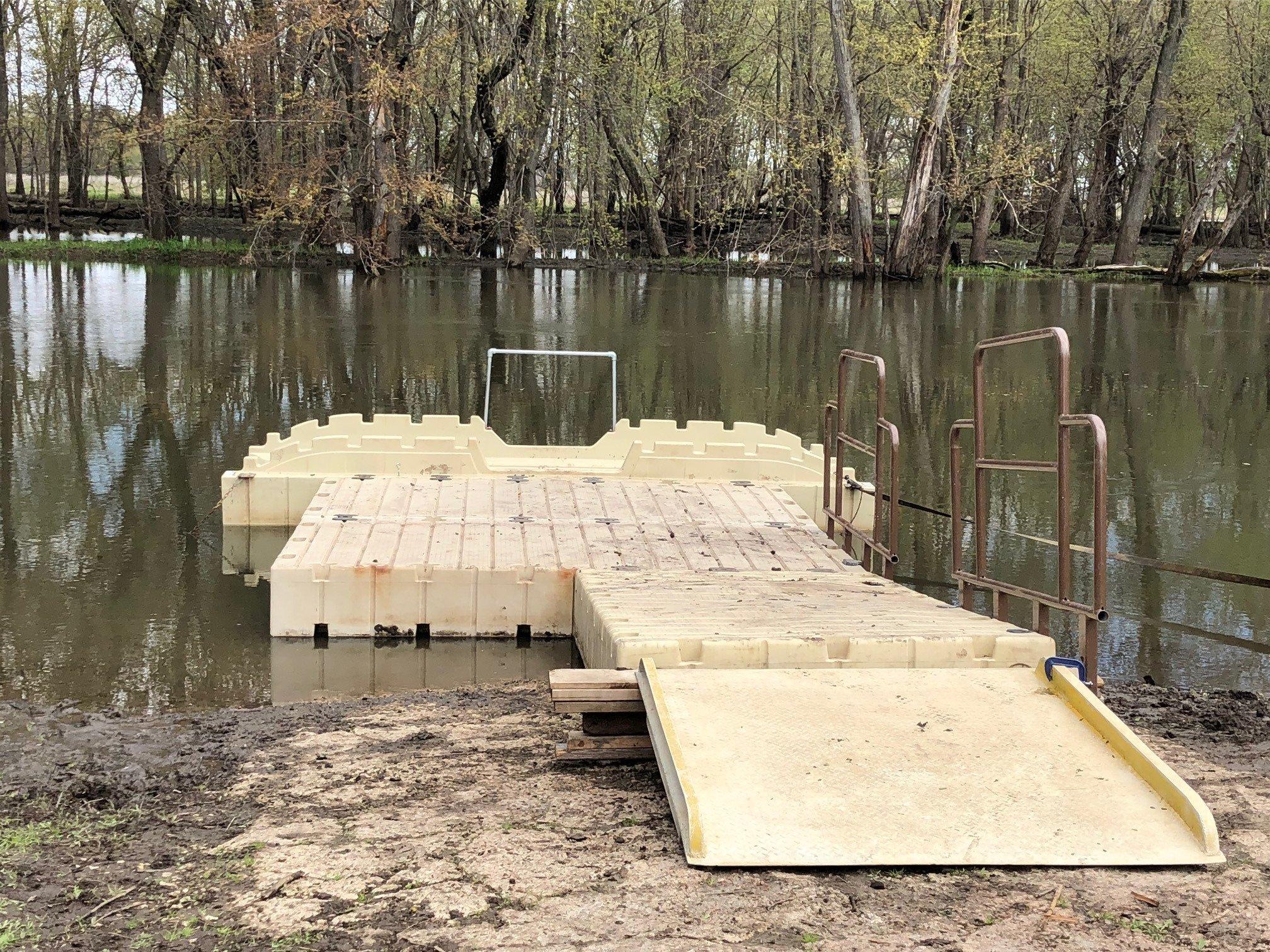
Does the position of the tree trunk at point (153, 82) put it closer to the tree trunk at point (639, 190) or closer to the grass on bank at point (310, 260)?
the grass on bank at point (310, 260)

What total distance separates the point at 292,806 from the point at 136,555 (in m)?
4.96

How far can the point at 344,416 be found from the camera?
10.0 m

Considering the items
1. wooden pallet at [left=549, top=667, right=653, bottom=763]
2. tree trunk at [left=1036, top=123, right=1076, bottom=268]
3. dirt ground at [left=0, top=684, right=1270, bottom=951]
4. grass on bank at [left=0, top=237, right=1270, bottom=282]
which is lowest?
dirt ground at [left=0, top=684, right=1270, bottom=951]

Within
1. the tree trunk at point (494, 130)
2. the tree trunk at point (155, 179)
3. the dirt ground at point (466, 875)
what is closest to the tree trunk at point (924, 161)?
the tree trunk at point (494, 130)

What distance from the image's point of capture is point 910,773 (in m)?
4.05

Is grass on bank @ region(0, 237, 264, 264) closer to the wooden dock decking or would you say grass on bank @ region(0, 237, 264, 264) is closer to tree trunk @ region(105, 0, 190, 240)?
tree trunk @ region(105, 0, 190, 240)

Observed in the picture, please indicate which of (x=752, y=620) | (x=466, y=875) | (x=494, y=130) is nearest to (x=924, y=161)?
(x=494, y=130)

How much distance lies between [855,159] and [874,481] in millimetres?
27861

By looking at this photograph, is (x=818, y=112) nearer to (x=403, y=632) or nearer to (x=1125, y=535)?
(x=1125, y=535)

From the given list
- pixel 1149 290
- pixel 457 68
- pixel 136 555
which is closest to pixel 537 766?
pixel 136 555

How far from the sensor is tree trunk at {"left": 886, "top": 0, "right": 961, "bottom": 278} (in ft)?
107

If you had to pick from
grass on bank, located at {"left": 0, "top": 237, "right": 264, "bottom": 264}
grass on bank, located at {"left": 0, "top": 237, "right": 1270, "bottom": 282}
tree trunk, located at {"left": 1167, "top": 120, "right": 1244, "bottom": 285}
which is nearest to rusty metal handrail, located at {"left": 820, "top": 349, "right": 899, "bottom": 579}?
grass on bank, located at {"left": 0, "top": 237, "right": 1270, "bottom": 282}

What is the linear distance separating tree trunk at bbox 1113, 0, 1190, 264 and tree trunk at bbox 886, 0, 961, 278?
740 centimetres

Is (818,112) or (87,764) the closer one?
(87,764)
